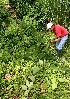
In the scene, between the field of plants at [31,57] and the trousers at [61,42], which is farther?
the trousers at [61,42]

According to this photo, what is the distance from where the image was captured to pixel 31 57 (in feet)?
31.0

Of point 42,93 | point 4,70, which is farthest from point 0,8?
point 42,93

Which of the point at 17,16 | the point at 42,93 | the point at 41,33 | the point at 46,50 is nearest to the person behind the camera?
the point at 42,93

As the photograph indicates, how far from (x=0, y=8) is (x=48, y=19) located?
213 centimetres

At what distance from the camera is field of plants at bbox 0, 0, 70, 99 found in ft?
28.5

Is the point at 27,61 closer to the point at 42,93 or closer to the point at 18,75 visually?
the point at 18,75

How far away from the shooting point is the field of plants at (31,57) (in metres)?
8.68

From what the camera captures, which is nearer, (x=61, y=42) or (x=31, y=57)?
(x=31, y=57)

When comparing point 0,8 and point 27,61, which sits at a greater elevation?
point 0,8

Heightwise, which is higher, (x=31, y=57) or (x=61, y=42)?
(x=61, y=42)

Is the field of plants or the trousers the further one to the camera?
the trousers

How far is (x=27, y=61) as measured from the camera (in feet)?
30.9

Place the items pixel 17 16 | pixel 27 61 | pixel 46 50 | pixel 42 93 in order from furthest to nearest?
1. pixel 17 16
2. pixel 46 50
3. pixel 27 61
4. pixel 42 93

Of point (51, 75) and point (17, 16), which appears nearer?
point (51, 75)
